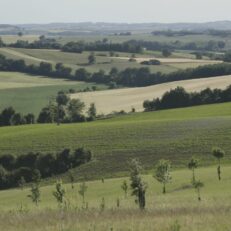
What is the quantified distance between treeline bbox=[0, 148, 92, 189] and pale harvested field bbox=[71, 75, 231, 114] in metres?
53.7

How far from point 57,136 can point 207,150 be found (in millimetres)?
25672

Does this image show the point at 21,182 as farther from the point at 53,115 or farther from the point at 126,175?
the point at 53,115

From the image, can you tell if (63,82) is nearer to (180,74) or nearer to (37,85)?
(37,85)

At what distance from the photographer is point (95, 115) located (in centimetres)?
11900

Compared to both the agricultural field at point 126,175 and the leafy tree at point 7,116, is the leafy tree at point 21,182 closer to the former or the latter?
the agricultural field at point 126,175

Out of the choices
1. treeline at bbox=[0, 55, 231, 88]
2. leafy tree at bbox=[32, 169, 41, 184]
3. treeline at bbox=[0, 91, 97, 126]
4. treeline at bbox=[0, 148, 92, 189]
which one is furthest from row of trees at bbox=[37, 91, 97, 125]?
treeline at bbox=[0, 55, 231, 88]

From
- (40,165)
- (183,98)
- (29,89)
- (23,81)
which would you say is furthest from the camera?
(23,81)

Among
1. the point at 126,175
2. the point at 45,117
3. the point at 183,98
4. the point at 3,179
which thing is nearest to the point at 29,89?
the point at 45,117

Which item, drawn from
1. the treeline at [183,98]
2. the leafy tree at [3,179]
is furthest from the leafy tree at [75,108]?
the leafy tree at [3,179]

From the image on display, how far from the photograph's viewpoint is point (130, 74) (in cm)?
18162

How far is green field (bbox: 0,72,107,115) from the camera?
142m

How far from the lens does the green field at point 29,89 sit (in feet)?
465

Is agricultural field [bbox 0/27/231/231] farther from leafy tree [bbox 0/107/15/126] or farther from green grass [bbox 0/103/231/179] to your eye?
leafy tree [bbox 0/107/15/126]

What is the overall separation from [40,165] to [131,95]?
72901 millimetres
